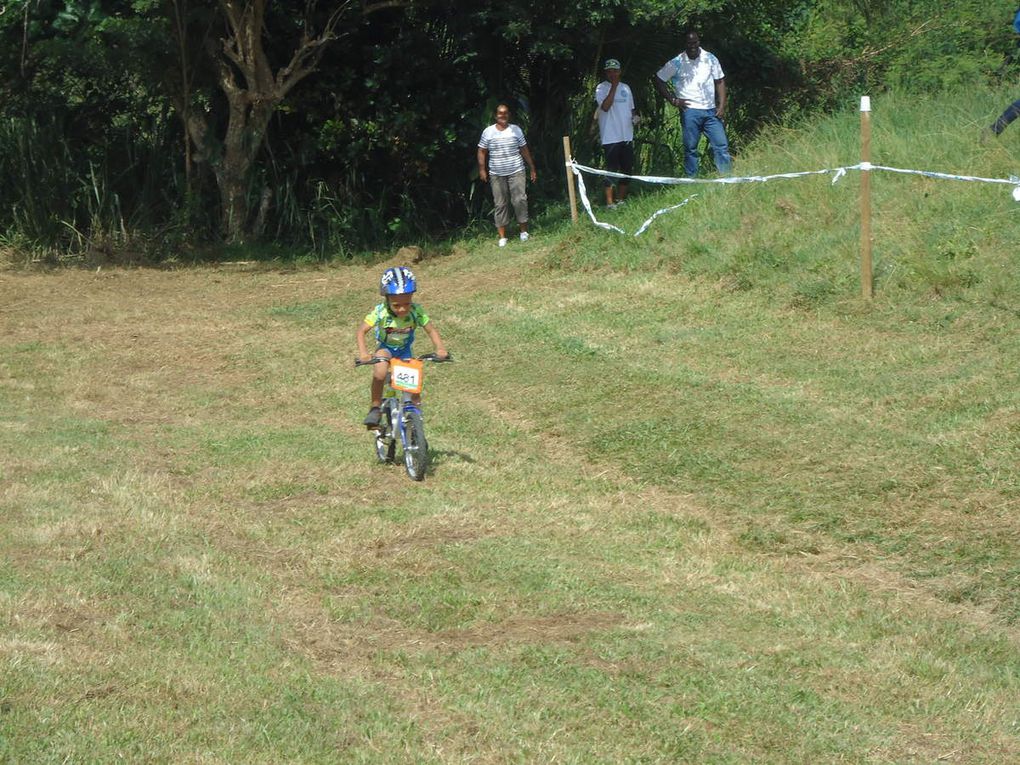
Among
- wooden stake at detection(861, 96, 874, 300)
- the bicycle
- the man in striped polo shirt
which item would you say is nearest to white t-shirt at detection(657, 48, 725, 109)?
Answer: the man in striped polo shirt

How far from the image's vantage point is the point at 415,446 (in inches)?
339

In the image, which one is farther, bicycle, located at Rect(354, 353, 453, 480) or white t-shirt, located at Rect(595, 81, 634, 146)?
white t-shirt, located at Rect(595, 81, 634, 146)

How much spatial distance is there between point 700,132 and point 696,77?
0.70 meters

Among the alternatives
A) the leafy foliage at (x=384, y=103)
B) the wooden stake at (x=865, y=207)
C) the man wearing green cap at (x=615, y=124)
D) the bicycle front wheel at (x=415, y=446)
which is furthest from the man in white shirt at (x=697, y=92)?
the bicycle front wheel at (x=415, y=446)

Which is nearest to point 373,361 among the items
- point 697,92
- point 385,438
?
point 385,438

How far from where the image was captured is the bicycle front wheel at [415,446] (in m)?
8.57

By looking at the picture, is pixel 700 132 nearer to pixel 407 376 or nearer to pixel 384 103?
pixel 384 103

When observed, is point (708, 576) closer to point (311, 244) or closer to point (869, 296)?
point (869, 296)

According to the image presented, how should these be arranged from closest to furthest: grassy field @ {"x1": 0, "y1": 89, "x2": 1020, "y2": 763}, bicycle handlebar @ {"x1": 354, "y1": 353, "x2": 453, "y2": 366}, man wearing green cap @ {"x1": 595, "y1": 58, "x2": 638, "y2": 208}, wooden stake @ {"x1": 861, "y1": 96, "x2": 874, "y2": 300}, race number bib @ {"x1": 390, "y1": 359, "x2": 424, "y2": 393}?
1. grassy field @ {"x1": 0, "y1": 89, "x2": 1020, "y2": 763}
2. bicycle handlebar @ {"x1": 354, "y1": 353, "x2": 453, "y2": 366}
3. race number bib @ {"x1": 390, "y1": 359, "x2": 424, "y2": 393}
4. wooden stake @ {"x1": 861, "y1": 96, "x2": 874, "y2": 300}
5. man wearing green cap @ {"x1": 595, "y1": 58, "x2": 638, "y2": 208}

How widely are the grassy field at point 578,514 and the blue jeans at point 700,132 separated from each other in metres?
1.56

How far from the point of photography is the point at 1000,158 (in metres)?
13.3

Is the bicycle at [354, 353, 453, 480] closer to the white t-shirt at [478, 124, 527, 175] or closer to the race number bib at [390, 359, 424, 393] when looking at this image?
the race number bib at [390, 359, 424, 393]

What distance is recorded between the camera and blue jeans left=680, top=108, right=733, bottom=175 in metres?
16.6

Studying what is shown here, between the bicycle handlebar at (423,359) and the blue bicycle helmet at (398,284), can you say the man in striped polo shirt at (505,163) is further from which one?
the bicycle handlebar at (423,359)
